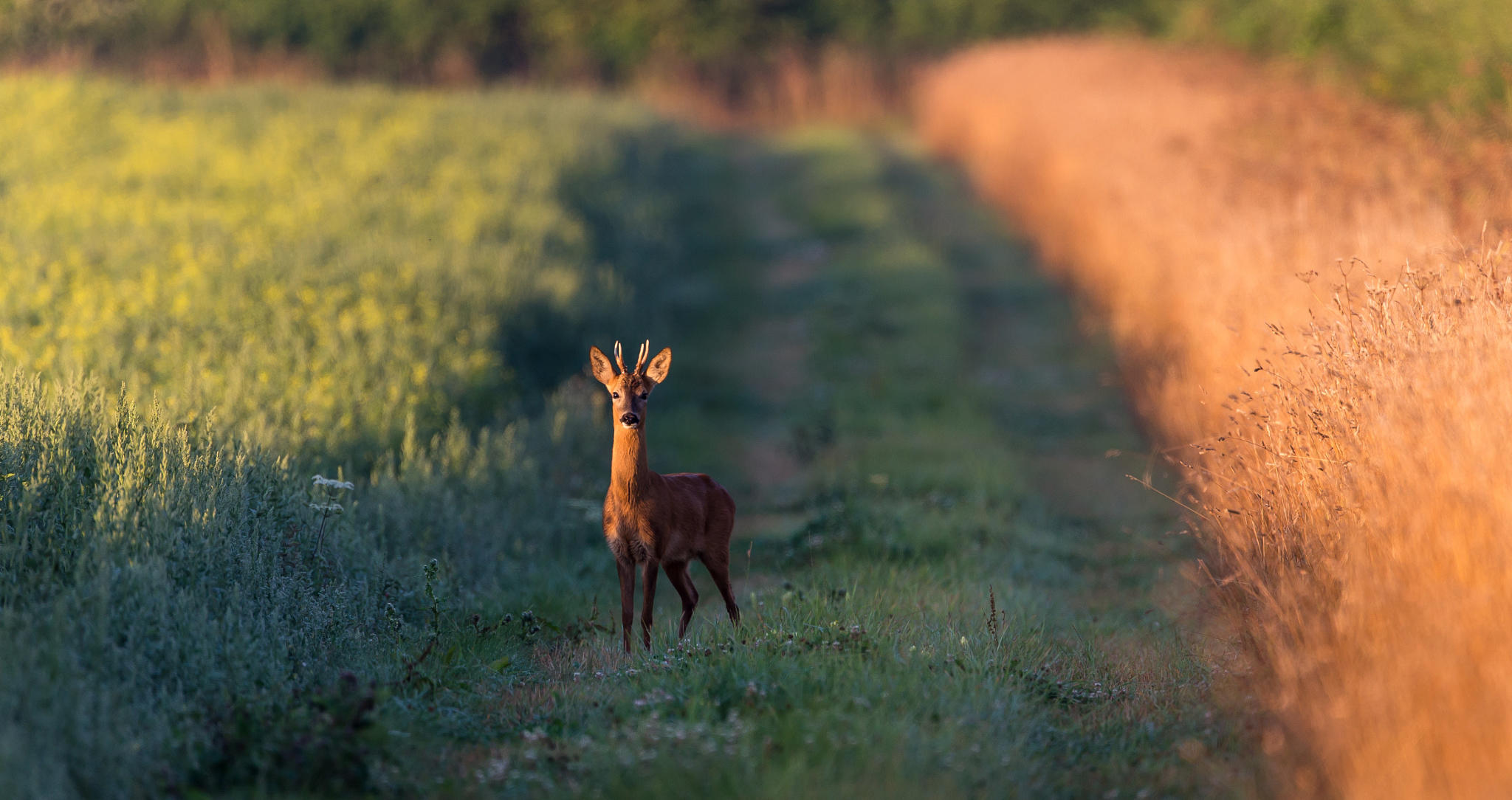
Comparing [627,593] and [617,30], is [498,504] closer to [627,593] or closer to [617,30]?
[627,593]

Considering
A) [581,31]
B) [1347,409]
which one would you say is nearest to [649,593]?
[1347,409]

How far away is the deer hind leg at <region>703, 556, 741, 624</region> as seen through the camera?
7.02 meters

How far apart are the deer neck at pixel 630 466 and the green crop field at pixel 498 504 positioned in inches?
30.8

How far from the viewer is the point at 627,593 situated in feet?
22.4

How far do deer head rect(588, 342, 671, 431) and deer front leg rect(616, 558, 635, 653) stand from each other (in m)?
0.73

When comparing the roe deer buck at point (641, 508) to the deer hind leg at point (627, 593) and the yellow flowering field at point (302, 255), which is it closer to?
the deer hind leg at point (627, 593)

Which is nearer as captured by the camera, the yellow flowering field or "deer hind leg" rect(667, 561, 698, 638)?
"deer hind leg" rect(667, 561, 698, 638)

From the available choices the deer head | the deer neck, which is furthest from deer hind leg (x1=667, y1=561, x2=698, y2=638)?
the deer head

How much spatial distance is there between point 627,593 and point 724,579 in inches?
23.5

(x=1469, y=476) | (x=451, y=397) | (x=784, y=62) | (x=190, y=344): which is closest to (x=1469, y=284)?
(x=1469, y=476)

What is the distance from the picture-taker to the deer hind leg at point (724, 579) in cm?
702

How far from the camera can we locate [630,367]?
13.3 meters

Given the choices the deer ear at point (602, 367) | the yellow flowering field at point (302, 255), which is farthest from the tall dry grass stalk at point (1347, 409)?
the yellow flowering field at point (302, 255)

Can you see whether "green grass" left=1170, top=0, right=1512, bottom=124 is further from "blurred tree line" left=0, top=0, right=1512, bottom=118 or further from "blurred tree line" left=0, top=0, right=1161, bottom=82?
"blurred tree line" left=0, top=0, right=1161, bottom=82
